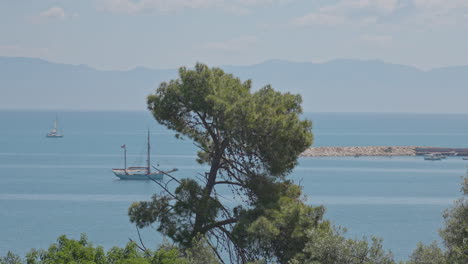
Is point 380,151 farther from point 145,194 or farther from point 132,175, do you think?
point 145,194

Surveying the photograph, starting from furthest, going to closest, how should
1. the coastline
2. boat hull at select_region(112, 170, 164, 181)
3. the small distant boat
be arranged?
the coastline → the small distant boat → boat hull at select_region(112, 170, 164, 181)

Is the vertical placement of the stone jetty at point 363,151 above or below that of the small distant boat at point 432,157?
below

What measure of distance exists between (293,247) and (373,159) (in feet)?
308

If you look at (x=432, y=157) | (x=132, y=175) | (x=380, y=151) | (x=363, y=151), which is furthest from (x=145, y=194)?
(x=380, y=151)

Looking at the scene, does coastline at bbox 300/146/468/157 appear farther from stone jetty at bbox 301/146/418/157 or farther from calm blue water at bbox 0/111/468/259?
calm blue water at bbox 0/111/468/259

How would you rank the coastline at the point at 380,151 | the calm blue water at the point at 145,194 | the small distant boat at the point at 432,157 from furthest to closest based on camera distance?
the coastline at the point at 380,151 → the small distant boat at the point at 432,157 → the calm blue water at the point at 145,194

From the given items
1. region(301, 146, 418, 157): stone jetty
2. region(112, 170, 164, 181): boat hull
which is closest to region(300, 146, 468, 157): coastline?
region(301, 146, 418, 157): stone jetty

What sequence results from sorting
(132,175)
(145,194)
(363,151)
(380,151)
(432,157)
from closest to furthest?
1. (145,194)
2. (132,175)
3. (432,157)
4. (363,151)
5. (380,151)

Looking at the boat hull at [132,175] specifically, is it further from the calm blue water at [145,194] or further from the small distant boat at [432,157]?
the small distant boat at [432,157]

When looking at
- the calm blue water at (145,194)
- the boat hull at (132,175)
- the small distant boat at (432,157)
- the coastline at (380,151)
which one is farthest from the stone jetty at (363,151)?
the boat hull at (132,175)

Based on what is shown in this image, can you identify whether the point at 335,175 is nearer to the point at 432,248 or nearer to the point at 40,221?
the point at 40,221

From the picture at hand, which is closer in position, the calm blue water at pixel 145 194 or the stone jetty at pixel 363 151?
the calm blue water at pixel 145 194

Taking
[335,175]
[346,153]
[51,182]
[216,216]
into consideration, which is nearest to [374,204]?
[335,175]

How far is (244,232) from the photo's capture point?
45.7 ft
